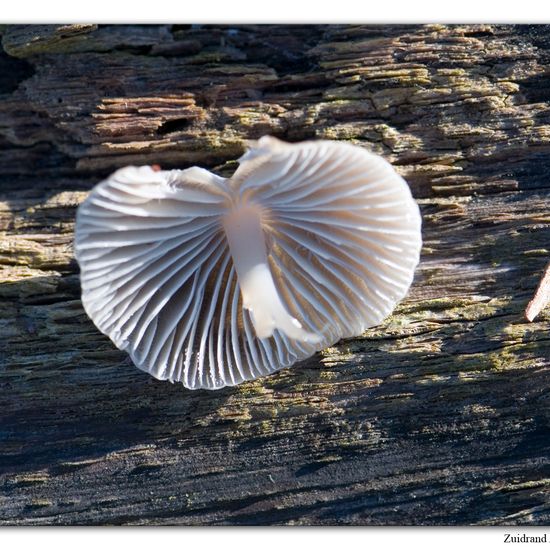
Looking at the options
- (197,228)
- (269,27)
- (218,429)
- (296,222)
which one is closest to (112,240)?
(197,228)

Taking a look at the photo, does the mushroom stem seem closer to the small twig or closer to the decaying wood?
the decaying wood

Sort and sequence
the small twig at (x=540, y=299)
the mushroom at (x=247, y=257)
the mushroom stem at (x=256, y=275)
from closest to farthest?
the mushroom at (x=247, y=257), the mushroom stem at (x=256, y=275), the small twig at (x=540, y=299)

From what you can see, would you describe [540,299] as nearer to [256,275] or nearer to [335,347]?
[335,347]

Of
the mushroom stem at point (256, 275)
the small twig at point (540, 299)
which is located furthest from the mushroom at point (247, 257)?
the small twig at point (540, 299)

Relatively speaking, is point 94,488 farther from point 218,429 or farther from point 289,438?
point 289,438

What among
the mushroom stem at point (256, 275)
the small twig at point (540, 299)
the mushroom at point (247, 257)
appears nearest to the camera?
the mushroom at point (247, 257)

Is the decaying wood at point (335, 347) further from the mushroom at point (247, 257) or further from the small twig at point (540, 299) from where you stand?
the mushroom at point (247, 257)

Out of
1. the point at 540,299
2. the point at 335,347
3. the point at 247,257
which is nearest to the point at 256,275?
the point at 247,257
